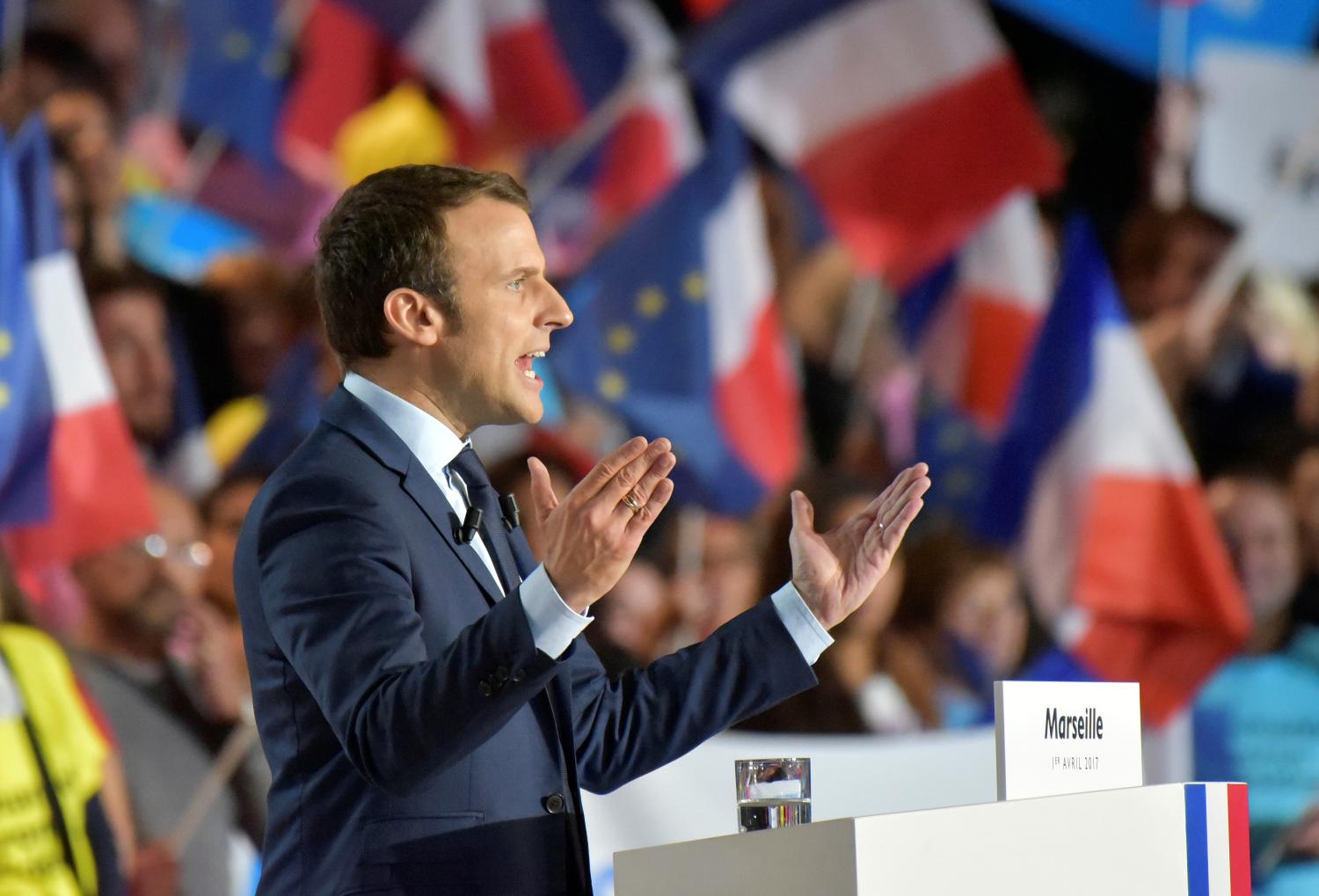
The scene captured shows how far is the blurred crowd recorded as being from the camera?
195 inches

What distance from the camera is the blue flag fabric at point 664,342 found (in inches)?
233

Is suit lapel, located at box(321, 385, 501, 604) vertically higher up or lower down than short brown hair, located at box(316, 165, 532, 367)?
lower down

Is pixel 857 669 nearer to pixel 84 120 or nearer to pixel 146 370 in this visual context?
pixel 146 370

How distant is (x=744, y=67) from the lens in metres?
6.50

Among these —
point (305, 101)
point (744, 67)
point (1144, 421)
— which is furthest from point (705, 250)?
point (1144, 421)

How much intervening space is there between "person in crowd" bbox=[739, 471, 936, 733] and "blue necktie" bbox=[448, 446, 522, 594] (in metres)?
3.80

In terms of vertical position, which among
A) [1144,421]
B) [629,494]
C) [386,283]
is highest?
[1144,421]

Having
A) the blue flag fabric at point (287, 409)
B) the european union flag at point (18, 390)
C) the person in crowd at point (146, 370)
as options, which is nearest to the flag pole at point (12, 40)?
the european union flag at point (18, 390)

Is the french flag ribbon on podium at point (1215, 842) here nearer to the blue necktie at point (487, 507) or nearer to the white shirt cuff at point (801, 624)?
the white shirt cuff at point (801, 624)

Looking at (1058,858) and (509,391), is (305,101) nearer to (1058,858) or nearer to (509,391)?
(509,391)

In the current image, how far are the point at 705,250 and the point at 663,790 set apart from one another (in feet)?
6.69

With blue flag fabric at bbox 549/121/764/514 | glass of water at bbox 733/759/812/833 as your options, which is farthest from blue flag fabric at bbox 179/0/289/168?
glass of water at bbox 733/759/812/833

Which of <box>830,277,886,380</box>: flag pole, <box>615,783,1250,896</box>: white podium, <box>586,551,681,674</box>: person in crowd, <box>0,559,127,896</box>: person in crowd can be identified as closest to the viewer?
<box>615,783,1250,896</box>: white podium

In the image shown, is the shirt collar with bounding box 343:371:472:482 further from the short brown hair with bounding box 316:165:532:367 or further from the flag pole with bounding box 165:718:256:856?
the flag pole with bounding box 165:718:256:856
